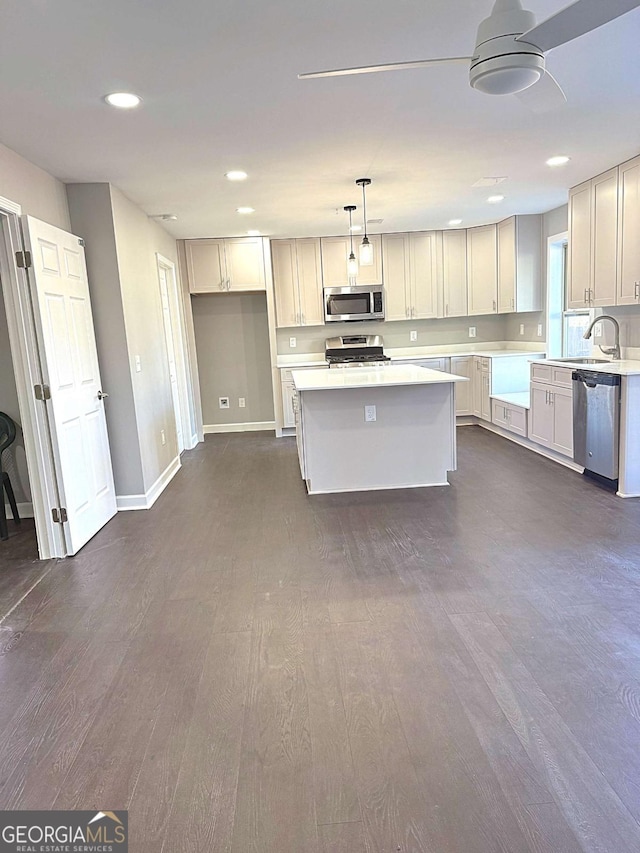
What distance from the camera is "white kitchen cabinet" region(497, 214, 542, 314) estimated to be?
6.43 metres

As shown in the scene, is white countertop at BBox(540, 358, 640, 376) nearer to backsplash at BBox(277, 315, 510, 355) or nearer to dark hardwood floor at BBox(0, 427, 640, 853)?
dark hardwood floor at BBox(0, 427, 640, 853)

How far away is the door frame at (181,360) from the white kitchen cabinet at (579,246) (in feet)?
13.5

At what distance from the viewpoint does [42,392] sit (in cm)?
334

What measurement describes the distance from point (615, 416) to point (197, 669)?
132 inches

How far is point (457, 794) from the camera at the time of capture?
1.56m

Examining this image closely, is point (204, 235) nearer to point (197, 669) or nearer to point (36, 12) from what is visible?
point (36, 12)

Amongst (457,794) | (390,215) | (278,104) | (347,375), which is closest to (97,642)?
(457,794)

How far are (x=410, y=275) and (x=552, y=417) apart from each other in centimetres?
294

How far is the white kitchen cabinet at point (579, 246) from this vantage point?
485 cm

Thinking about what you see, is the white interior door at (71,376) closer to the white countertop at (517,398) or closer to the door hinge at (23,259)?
the door hinge at (23,259)

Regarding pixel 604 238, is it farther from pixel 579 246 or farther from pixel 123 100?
pixel 123 100

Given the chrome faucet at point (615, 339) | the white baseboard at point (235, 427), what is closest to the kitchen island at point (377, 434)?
the chrome faucet at point (615, 339)

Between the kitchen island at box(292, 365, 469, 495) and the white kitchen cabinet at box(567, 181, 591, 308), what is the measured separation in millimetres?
1678

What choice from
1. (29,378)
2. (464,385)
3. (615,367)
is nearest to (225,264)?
(464,385)
